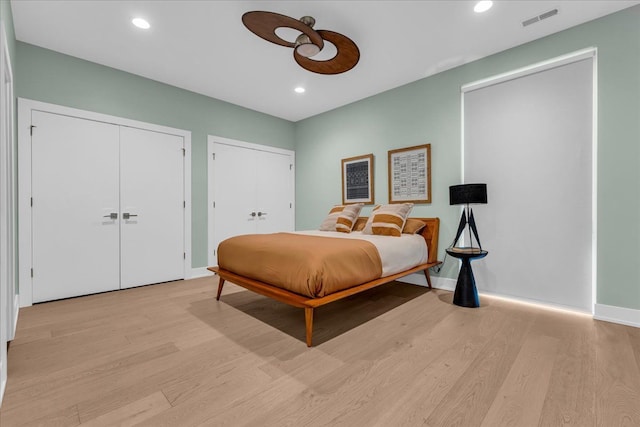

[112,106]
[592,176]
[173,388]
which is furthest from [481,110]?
[112,106]

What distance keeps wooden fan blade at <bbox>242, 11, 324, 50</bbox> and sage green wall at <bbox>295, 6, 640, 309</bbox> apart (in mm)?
1895

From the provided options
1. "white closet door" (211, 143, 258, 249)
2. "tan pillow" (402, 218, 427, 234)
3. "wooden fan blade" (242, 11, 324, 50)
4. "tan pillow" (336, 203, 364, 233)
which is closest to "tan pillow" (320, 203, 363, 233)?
"tan pillow" (336, 203, 364, 233)

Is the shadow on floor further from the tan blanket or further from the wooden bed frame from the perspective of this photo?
the tan blanket

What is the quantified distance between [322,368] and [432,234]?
91.7 inches

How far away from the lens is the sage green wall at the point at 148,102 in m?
3.02

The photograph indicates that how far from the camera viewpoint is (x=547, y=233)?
2.85m

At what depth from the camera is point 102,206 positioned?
3.37 metres

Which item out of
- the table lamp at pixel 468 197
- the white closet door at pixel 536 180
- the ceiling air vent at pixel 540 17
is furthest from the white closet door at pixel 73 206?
the ceiling air vent at pixel 540 17

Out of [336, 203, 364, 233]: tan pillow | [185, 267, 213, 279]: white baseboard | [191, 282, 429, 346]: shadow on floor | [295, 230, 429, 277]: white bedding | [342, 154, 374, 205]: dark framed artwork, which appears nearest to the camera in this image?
Result: [191, 282, 429, 346]: shadow on floor

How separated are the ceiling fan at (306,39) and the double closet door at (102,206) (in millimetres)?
2237

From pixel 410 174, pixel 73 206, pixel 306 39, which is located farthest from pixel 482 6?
pixel 73 206

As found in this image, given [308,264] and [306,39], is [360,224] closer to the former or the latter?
[308,264]

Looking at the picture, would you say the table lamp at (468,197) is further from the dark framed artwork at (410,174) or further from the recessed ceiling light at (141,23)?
the recessed ceiling light at (141,23)

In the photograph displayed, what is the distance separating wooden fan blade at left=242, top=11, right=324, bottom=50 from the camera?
2129 millimetres
